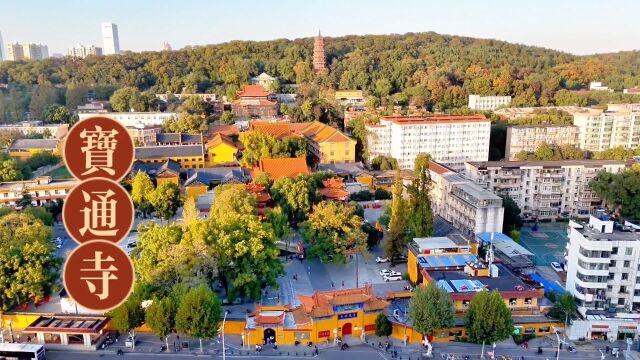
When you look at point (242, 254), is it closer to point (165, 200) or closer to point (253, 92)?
point (165, 200)

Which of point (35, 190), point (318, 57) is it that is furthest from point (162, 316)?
point (318, 57)

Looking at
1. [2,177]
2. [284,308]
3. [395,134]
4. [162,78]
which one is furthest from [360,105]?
[284,308]

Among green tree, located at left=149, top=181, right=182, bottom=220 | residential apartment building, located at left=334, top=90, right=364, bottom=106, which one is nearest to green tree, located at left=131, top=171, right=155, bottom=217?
green tree, located at left=149, top=181, right=182, bottom=220

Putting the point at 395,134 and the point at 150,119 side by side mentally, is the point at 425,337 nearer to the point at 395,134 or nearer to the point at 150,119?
the point at 395,134

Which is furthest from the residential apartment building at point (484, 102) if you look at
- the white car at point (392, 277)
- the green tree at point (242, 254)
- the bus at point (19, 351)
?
the bus at point (19, 351)

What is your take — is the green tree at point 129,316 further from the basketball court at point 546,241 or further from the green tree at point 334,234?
the basketball court at point 546,241
